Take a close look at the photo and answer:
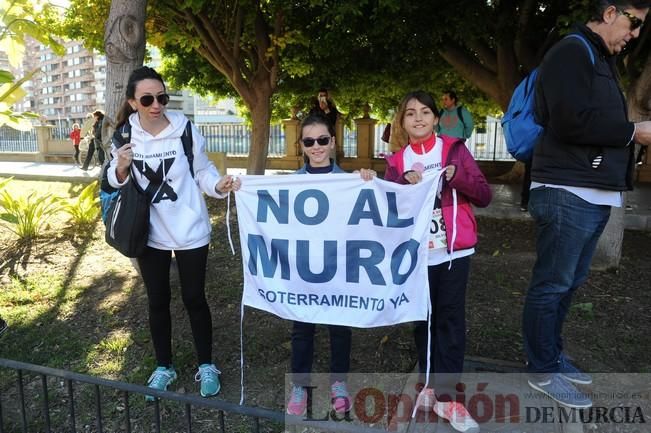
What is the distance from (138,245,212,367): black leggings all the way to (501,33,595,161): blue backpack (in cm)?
191

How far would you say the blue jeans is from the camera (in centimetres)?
265

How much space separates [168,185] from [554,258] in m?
2.22

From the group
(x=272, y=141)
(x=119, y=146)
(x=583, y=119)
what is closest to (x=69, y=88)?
(x=272, y=141)

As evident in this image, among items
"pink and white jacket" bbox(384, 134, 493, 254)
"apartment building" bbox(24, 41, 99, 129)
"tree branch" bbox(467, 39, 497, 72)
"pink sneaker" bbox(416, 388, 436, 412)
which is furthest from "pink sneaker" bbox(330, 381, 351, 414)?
"apartment building" bbox(24, 41, 99, 129)

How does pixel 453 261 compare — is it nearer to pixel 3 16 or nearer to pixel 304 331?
pixel 304 331

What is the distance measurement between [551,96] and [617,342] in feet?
7.41

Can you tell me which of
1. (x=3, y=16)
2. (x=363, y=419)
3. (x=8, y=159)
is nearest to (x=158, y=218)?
(x=363, y=419)

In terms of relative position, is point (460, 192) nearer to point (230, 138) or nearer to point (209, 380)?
point (209, 380)

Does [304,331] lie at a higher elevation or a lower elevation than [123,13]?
lower

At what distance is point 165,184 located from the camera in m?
3.05

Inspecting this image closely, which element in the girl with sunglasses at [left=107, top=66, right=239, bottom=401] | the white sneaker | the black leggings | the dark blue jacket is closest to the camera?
the dark blue jacket

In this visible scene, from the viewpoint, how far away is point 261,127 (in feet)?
31.5

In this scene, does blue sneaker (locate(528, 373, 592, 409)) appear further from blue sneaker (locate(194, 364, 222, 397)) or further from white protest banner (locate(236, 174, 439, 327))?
blue sneaker (locate(194, 364, 222, 397))

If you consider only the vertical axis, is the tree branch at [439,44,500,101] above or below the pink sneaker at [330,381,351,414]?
above
